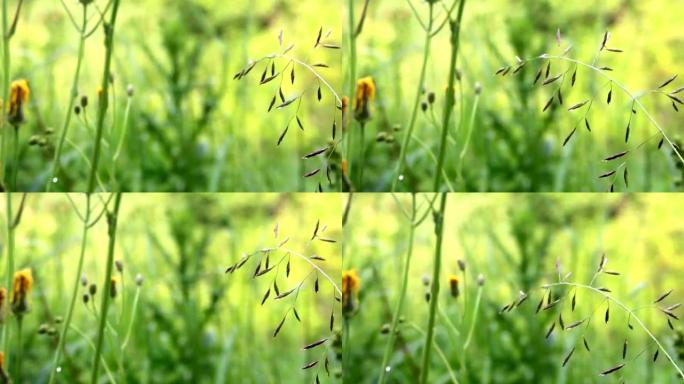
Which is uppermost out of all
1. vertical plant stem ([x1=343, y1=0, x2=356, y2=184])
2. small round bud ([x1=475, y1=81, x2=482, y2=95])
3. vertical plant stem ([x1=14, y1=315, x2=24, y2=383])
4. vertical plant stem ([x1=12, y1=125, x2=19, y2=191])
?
vertical plant stem ([x1=343, y1=0, x2=356, y2=184])

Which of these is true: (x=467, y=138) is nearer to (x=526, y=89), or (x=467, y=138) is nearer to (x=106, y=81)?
(x=526, y=89)

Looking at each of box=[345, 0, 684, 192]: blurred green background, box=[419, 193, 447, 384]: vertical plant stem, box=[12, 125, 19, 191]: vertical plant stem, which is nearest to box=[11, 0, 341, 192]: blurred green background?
box=[12, 125, 19, 191]: vertical plant stem

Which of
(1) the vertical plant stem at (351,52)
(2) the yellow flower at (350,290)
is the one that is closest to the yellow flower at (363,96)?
(1) the vertical plant stem at (351,52)

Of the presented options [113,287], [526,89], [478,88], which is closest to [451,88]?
[478,88]

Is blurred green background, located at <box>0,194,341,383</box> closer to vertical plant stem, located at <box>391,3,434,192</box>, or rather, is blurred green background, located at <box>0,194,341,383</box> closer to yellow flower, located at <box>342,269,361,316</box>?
yellow flower, located at <box>342,269,361,316</box>

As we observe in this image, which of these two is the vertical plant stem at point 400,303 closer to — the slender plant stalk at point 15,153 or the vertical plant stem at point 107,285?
the vertical plant stem at point 107,285

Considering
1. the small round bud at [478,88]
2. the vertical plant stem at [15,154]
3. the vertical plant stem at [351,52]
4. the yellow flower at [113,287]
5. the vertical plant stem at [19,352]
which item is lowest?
the vertical plant stem at [19,352]

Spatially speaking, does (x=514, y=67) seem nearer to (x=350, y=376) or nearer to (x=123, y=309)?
(x=350, y=376)
